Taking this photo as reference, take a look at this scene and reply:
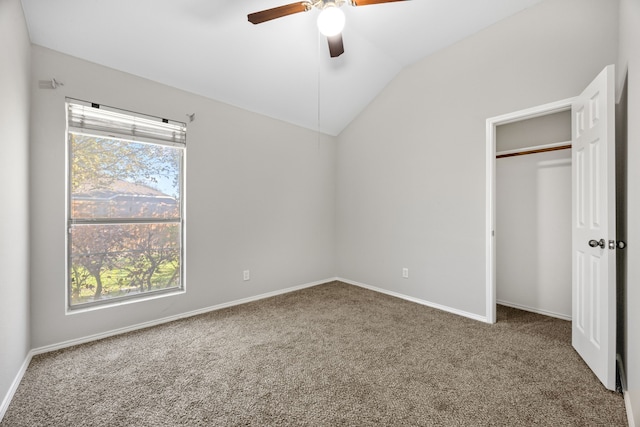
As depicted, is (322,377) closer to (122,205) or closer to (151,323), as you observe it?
(151,323)

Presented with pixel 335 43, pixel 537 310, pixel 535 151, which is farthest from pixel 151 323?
pixel 535 151

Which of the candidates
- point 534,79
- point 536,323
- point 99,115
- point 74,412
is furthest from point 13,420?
point 534,79

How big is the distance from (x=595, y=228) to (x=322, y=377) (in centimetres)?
211

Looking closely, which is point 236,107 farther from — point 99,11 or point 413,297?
point 413,297

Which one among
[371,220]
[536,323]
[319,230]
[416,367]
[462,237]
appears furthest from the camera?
[319,230]

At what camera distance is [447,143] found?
123 inches

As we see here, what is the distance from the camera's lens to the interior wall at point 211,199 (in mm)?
2195

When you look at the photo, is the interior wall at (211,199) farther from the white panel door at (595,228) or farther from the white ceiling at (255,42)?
the white panel door at (595,228)

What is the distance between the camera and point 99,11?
6.70 feet

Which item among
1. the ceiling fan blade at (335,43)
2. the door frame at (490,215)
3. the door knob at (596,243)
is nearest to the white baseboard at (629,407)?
the door knob at (596,243)

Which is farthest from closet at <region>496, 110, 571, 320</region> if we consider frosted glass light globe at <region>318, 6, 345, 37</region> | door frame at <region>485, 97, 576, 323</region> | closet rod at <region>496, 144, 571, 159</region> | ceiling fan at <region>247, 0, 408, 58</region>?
frosted glass light globe at <region>318, 6, 345, 37</region>

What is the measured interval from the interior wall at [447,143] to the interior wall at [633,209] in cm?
60

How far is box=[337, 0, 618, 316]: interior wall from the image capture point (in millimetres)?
2383

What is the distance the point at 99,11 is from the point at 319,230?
328cm
